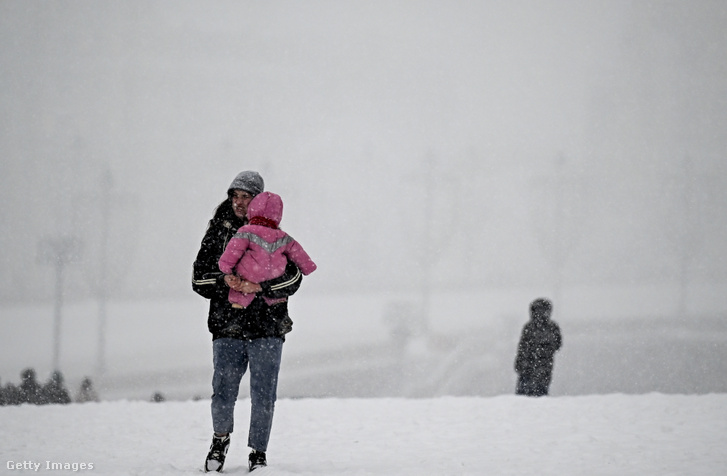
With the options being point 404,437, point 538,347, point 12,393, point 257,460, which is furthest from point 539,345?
point 12,393

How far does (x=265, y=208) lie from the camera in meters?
3.84

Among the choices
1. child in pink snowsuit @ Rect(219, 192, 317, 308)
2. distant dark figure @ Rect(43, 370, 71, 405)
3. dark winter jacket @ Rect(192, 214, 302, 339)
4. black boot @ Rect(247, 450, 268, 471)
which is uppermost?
child in pink snowsuit @ Rect(219, 192, 317, 308)

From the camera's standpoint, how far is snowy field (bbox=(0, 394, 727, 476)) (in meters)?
4.19

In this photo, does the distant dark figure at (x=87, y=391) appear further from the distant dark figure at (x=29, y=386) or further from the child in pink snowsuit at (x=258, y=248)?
the child in pink snowsuit at (x=258, y=248)

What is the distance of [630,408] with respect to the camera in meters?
6.73

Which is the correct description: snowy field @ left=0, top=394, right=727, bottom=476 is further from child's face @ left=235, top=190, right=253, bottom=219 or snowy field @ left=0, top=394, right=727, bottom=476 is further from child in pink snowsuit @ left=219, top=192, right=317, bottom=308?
child's face @ left=235, top=190, right=253, bottom=219

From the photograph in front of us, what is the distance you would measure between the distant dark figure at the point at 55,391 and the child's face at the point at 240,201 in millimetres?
7608

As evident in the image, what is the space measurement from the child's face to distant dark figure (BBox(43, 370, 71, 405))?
25.0 ft

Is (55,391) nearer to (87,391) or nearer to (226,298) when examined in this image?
(87,391)

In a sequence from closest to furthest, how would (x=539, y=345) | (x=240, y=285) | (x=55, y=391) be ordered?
1. (x=240, y=285)
2. (x=539, y=345)
3. (x=55, y=391)

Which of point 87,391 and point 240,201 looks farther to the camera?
point 87,391

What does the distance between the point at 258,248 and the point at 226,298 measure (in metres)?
0.41

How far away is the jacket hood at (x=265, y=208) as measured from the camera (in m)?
3.84

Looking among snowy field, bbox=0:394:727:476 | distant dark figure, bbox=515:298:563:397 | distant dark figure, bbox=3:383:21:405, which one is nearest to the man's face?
snowy field, bbox=0:394:727:476
